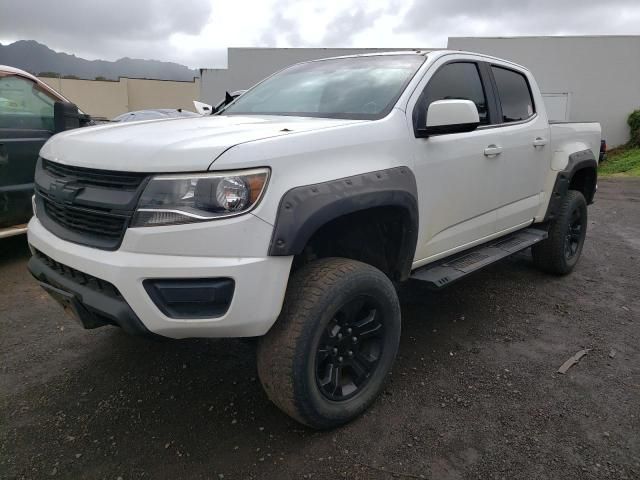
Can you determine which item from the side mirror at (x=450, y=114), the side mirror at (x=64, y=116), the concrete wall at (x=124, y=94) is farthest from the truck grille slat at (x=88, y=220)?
the concrete wall at (x=124, y=94)

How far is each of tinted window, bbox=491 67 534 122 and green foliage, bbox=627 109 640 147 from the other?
16.0 metres

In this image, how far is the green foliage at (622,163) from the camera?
15.0 metres

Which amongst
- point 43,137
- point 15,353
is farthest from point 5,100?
point 15,353

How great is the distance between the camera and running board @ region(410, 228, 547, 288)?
3.08 meters

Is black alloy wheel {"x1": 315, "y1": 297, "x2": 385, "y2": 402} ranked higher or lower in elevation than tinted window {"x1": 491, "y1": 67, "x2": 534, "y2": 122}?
lower

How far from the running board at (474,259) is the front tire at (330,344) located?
18.8 inches

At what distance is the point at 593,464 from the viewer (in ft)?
7.47

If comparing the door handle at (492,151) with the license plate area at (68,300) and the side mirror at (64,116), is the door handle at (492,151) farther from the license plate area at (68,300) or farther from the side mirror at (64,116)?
the side mirror at (64,116)

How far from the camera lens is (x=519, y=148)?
3.82m

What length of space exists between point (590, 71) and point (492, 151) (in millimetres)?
17331

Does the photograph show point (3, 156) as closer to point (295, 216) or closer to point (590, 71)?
point (295, 216)

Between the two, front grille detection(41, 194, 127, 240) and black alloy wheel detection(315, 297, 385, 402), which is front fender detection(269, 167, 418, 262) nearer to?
black alloy wheel detection(315, 297, 385, 402)

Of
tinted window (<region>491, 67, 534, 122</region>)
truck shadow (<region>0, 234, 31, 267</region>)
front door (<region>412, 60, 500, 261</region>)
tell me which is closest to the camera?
front door (<region>412, 60, 500, 261</region>)

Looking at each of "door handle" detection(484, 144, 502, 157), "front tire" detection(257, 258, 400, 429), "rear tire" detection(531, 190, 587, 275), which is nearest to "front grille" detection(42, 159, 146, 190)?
"front tire" detection(257, 258, 400, 429)
